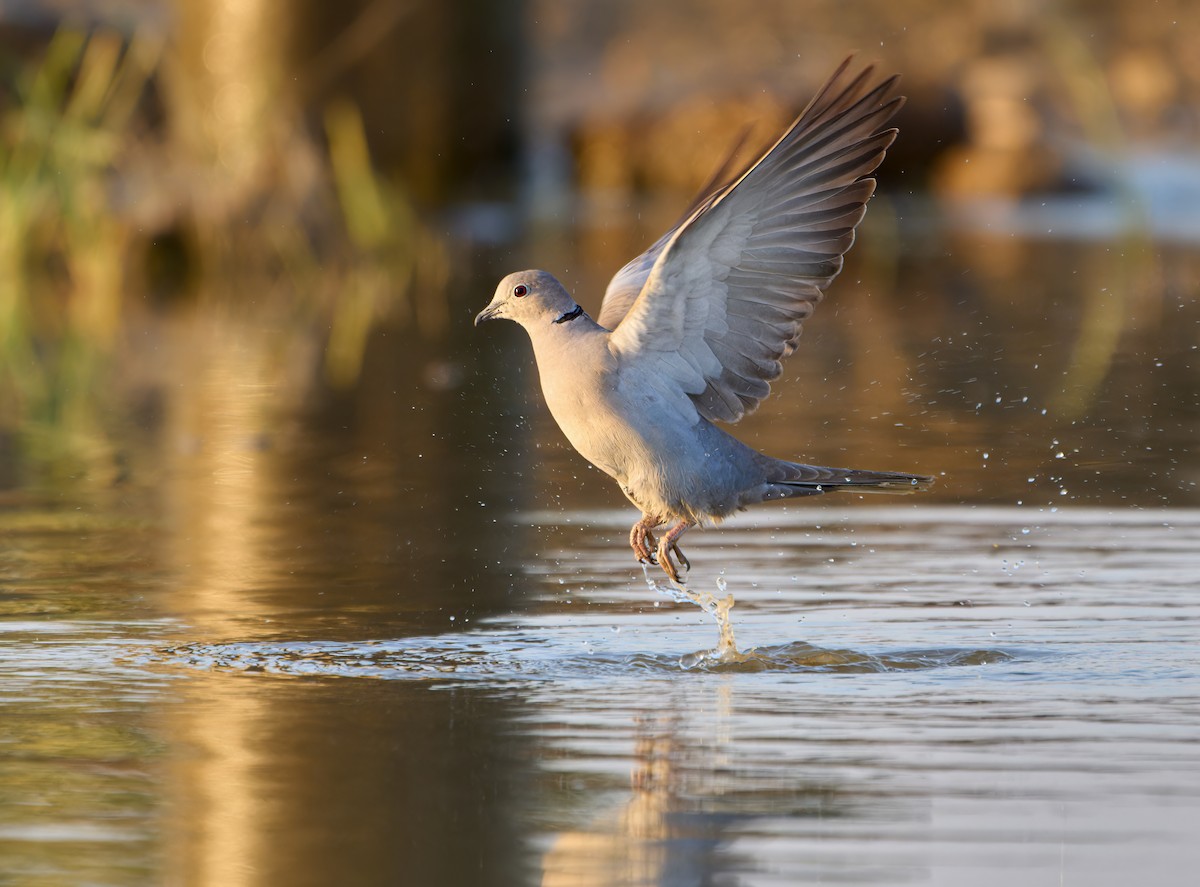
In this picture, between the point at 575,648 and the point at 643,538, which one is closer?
the point at 575,648

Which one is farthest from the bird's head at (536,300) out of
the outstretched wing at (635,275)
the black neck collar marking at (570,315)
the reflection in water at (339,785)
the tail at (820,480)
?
the reflection in water at (339,785)

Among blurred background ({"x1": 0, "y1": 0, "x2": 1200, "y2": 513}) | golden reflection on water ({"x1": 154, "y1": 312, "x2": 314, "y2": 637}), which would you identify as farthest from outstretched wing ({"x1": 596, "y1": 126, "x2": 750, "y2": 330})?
golden reflection on water ({"x1": 154, "y1": 312, "x2": 314, "y2": 637})

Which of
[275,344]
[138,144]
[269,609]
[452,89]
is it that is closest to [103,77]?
[138,144]

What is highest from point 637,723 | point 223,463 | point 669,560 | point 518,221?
point 518,221

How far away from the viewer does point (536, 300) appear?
6.42 meters

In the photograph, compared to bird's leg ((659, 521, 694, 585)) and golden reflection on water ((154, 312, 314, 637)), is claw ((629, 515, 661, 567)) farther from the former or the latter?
golden reflection on water ((154, 312, 314, 637))

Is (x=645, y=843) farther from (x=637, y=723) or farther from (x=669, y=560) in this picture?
(x=669, y=560)

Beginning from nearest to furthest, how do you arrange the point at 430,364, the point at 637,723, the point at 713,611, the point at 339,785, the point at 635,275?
the point at 339,785 < the point at 637,723 < the point at 713,611 < the point at 635,275 < the point at 430,364

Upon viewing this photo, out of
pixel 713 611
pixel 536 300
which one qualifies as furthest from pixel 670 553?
pixel 536 300

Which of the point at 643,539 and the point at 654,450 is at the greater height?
the point at 654,450

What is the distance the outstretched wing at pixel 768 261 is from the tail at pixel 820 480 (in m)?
0.26

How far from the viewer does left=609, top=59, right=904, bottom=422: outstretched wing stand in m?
6.17

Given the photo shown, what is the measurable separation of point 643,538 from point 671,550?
14 cm

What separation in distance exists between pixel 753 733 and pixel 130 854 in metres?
1.42
